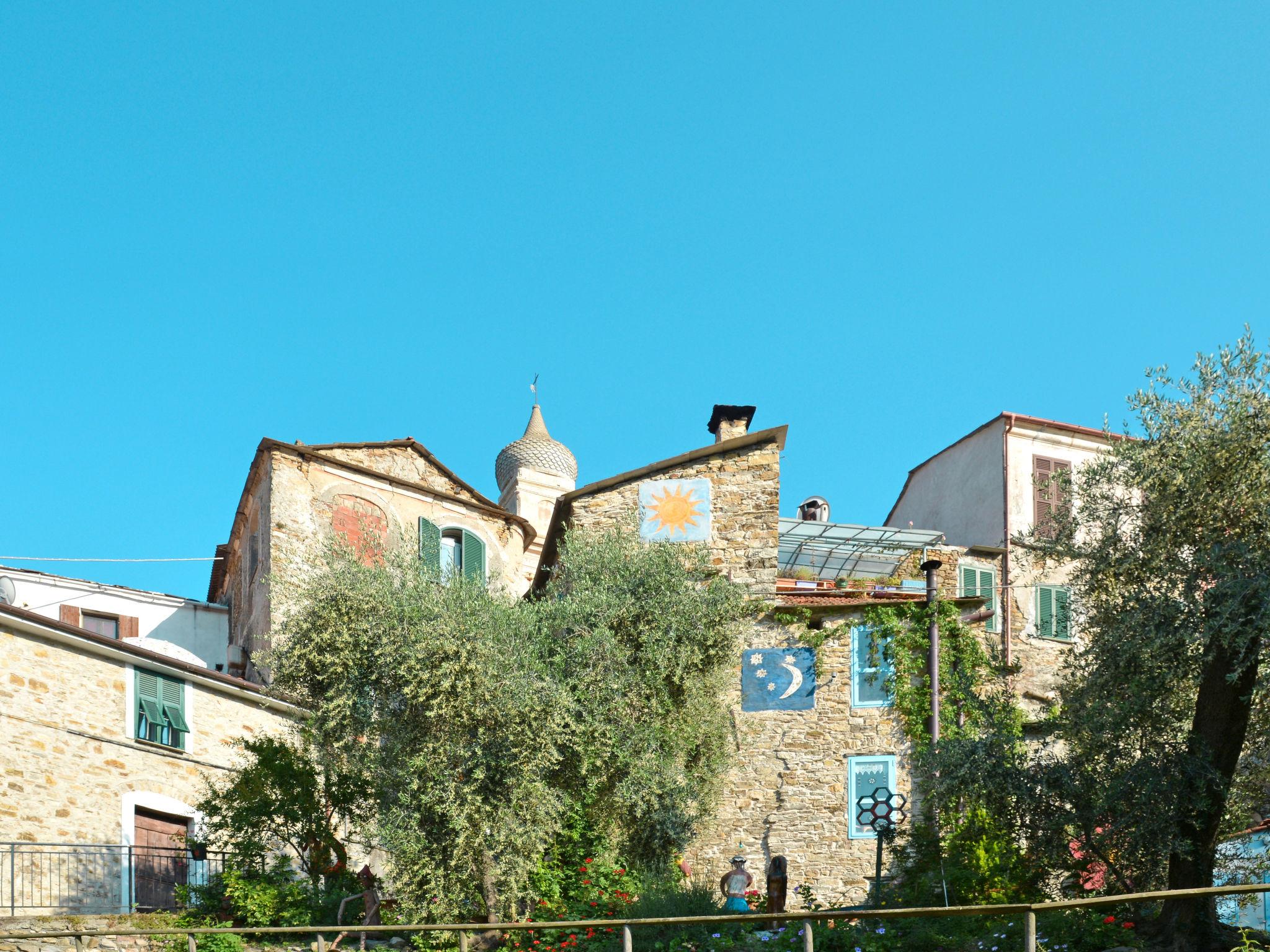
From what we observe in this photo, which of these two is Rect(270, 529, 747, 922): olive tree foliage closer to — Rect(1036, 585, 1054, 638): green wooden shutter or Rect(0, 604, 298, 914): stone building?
Rect(0, 604, 298, 914): stone building

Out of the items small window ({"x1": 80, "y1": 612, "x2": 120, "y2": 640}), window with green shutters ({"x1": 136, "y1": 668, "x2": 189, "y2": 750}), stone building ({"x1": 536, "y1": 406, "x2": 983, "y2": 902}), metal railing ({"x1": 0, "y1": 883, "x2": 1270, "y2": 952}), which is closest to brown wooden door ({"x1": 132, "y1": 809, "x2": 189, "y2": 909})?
window with green shutters ({"x1": 136, "y1": 668, "x2": 189, "y2": 750})

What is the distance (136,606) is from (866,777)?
17.1 metres

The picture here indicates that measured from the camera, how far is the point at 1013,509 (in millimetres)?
34531

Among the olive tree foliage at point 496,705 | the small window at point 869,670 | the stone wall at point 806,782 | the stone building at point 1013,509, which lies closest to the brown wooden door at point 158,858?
the olive tree foliage at point 496,705

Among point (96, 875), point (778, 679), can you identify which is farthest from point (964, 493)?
point (96, 875)

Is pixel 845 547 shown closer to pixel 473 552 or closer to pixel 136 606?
pixel 473 552

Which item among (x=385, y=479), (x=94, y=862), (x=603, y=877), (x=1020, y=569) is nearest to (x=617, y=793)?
(x=603, y=877)

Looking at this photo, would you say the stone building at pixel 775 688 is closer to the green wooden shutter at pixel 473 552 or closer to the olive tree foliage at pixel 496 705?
the olive tree foliage at pixel 496 705

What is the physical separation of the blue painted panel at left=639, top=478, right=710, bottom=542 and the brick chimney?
542 centimetres

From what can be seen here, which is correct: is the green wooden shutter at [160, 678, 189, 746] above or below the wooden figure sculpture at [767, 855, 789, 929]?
above

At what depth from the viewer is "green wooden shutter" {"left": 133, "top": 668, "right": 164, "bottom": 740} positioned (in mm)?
24625

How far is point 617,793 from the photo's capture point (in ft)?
71.0

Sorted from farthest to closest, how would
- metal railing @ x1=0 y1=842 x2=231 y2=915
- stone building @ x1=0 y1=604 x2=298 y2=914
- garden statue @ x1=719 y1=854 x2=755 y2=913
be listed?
stone building @ x1=0 y1=604 x2=298 y2=914, metal railing @ x1=0 y1=842 x2=231 y2=915, garden statue @ x1=719 y1=854 x2=755 y2=913

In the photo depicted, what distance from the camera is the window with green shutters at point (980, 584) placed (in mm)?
33094
